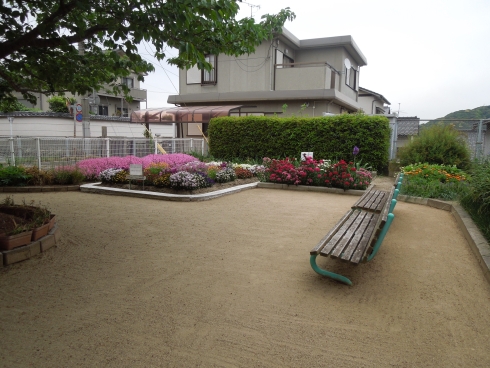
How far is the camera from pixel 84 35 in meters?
4.68

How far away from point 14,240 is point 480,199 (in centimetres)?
757

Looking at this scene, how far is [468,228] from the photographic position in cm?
551

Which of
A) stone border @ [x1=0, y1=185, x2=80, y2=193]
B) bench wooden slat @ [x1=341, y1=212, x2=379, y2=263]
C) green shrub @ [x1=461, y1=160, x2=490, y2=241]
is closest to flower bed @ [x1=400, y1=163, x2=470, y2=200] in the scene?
green shrub @ [x1=461, y1=160, x2=490, y2=241]

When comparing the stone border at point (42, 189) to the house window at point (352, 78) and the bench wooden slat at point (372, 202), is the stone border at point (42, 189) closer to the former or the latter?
the bench wooden slat at point (372, 202)

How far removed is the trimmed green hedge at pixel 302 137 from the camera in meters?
12.8

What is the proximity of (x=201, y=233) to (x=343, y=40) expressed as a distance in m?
18.0

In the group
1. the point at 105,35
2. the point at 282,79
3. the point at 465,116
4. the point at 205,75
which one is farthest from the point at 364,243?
the point at 465,116

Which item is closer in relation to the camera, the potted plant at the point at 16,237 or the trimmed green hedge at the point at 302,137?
the potted plant at the point at 16,237

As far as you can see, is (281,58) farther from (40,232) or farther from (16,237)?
(16,237)

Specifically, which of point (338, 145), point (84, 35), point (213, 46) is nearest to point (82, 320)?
point (84, 35)

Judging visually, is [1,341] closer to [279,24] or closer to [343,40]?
[279,24]

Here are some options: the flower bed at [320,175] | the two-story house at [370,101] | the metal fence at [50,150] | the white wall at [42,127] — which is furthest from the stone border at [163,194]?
the two-story house at [370,101]

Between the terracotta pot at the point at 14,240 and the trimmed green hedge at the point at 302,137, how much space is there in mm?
10937

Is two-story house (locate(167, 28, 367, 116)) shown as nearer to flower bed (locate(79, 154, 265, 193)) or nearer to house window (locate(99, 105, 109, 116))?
flower bed (locate(79, 154, 265, 193))
